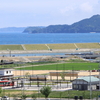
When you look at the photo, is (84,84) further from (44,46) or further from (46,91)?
(44,46)

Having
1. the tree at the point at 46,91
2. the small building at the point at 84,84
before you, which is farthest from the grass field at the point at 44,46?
the tree at the point at 46,91

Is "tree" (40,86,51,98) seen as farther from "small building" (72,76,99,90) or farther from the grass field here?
the grass field

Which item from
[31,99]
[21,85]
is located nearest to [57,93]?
[31,99]

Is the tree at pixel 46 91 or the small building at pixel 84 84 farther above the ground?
the small building at pixel 84 84

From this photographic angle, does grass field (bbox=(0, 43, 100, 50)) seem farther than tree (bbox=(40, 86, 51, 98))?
Yes

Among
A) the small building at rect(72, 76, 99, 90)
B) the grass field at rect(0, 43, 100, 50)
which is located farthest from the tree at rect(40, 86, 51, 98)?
the grass field at rect(0, 43, 100, 50)

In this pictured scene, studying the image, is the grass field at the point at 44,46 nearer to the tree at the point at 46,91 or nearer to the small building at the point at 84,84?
the small building at the point at 84,84

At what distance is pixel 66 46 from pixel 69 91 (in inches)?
2772

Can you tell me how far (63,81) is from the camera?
4684cm

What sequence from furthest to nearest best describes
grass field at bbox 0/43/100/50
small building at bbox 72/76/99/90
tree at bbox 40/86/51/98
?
1. grass field at bbox 0/43/100/50
2. small building at bbox 72/76/99/90
3. tree at bbox 40/86/51/98

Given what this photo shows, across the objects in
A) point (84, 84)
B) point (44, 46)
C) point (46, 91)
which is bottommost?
point (46, 91)

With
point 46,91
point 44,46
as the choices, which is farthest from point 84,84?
point 44,46

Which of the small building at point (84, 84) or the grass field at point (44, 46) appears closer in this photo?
the small building at point (84, 84)

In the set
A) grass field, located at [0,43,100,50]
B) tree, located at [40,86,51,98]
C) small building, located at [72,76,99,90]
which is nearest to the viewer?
tree, located at [40,86,51,98]
